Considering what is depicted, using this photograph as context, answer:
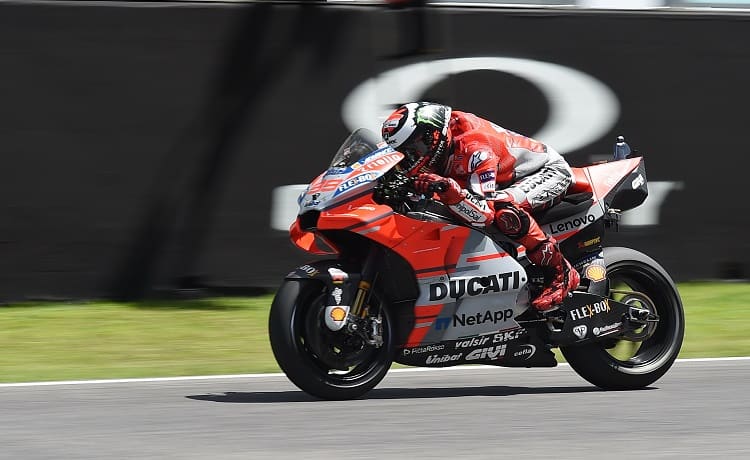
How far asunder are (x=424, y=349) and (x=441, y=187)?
958mm

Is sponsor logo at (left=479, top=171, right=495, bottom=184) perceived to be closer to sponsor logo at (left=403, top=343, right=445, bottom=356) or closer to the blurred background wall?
Answer: sponsor logo at (left=403, top=343, right=445, bottom=356)

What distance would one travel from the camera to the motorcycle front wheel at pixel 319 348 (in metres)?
6.69

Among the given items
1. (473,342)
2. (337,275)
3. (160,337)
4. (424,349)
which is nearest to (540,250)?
(473,342)

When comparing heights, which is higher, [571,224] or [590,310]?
[571,224]

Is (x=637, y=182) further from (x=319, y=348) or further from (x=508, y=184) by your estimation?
(x=319, y=348)

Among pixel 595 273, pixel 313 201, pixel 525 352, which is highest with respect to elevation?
pixel 313 201

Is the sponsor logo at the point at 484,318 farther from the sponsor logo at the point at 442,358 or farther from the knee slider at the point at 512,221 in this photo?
the knee slider at the point at 512,221

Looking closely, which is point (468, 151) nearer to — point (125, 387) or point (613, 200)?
point (613, 200)

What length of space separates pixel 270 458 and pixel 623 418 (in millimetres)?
2005

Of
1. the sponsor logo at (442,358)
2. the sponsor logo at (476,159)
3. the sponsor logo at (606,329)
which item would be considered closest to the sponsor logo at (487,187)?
the sponsor logo at (476,159)

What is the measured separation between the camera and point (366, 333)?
679cm

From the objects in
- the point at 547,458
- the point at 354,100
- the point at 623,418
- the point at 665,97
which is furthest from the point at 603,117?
the point at 547,458

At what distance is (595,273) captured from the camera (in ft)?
24.4

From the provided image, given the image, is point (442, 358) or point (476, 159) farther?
point (442, 358)
